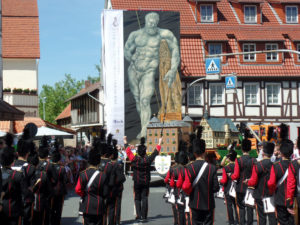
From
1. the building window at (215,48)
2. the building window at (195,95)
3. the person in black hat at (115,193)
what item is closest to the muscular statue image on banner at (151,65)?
the building window at (195,95)

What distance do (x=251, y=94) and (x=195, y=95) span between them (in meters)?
4.01

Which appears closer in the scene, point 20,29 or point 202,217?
point 202,217

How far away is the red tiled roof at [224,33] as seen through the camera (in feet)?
134

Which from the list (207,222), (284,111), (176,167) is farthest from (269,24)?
(207,222)

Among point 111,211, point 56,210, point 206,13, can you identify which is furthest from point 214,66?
point 206,13

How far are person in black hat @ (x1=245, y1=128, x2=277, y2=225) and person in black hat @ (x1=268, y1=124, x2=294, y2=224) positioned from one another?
0.71 meters

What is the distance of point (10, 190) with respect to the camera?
7859mm

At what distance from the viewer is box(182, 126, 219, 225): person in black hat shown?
879 cm

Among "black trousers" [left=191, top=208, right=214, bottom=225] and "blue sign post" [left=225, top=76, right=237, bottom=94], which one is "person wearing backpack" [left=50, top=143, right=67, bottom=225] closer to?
"black trousers" [left=191, top=208, right=214, bottom=225]

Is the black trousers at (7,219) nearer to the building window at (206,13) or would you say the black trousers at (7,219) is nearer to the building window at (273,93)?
the building window at (273,93)

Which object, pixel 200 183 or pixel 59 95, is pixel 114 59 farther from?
pixel 59 95

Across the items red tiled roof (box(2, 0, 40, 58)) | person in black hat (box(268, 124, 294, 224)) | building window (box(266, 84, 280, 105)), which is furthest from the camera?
red tiled roof (box(2, 0, 40, 58))

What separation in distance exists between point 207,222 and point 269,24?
Answer: 35.9 metres

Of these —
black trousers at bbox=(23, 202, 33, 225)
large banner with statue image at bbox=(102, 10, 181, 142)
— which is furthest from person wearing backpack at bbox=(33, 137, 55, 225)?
large banner with statue image at bbox=(102, 10, 181, 142)
